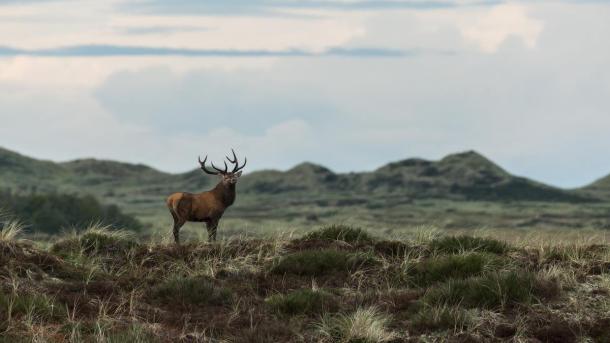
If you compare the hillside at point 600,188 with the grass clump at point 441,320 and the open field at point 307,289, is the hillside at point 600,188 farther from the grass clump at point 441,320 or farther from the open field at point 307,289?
the grass clump at point 441,320

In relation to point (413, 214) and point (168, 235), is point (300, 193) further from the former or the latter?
point (168, 235)

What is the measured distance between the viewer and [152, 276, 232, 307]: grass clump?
13586 millimetres

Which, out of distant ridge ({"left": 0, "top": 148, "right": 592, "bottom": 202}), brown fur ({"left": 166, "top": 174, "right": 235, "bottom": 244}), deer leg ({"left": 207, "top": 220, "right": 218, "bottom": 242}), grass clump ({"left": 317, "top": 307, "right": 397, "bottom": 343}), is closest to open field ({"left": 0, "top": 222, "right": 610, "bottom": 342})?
grass clump ({"left": 317, "top": 307, "right": 397, "bottom": 343})

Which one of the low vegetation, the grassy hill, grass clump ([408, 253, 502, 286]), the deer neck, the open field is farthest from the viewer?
the grassy hill

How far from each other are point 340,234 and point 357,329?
248 inches

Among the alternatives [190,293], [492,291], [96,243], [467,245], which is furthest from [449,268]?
[96,243]

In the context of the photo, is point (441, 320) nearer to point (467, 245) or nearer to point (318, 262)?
point (318, 262)

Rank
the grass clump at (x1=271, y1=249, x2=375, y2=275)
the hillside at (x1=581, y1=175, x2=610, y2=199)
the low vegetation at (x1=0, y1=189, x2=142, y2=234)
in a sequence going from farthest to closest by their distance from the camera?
the hillside at (x1=581, y1=175, x2=610, y2=199) → the low vegetation at (x1=0, y1=189, x2=142, y2=234) → the grass clump at (x1=271, y1=249, x2=375, y2=275)

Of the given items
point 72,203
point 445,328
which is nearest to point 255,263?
point 445,328

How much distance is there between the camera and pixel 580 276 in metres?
15.5

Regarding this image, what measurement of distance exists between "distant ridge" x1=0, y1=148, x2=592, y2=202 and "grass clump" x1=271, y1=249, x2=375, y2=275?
103 metres

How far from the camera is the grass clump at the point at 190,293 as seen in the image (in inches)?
535

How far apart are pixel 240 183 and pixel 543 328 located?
417 feet

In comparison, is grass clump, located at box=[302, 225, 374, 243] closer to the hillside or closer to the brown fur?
the brown fur
